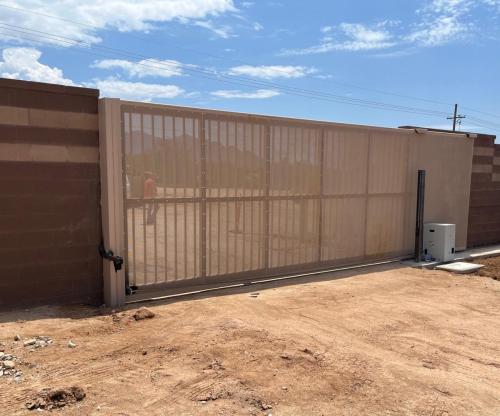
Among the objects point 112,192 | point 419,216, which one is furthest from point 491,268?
point 112,192

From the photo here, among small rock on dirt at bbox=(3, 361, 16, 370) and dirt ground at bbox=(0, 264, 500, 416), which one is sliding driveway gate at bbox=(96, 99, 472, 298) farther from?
small rock on dirt at bbox=(3, 361, 16, 370)

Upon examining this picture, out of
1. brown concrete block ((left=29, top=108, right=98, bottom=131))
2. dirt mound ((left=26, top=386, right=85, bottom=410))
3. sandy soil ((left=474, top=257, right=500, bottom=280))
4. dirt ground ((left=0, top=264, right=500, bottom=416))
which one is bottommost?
sandy soil ((left=474, top=257, right=500, bottom=280))

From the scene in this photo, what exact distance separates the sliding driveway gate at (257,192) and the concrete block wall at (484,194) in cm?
162

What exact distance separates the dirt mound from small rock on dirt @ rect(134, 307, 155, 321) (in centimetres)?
179

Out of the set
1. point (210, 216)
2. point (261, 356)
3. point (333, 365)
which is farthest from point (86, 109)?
point (333, 365)

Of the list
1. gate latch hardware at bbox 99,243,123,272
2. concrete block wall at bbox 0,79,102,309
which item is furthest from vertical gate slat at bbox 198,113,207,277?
concrete block wall at bbox 0,79,102,309

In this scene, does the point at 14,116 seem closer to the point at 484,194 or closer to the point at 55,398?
the point at 55,398

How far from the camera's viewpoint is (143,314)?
17.5 feet

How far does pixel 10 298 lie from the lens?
204 inches

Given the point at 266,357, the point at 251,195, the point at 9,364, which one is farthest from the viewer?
the point at 251,195

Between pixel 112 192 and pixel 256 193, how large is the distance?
8.00 feet

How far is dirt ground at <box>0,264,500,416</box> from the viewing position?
3.46m

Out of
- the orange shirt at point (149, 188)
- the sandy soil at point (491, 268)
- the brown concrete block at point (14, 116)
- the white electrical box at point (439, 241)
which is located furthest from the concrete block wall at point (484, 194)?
the brown concrete block at point (14, 116)

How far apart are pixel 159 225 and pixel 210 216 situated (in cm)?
87
